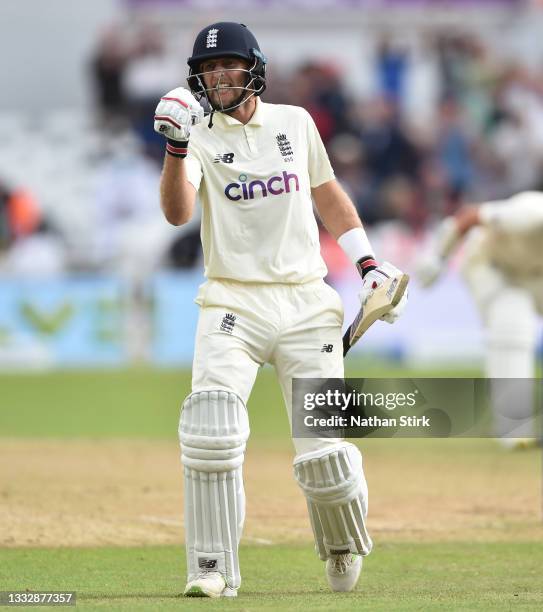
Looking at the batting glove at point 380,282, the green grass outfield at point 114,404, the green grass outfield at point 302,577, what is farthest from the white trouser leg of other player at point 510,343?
the batting glove at point 380,282

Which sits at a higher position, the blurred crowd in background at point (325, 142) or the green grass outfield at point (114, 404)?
the blurred crowd in background at point (325, 142)

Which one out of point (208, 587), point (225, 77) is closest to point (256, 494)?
point (208, 587)

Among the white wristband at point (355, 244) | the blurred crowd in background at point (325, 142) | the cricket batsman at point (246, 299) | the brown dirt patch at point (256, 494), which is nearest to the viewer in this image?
the cricket batsman at point (246, 299)

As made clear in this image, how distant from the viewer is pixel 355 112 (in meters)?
21.7

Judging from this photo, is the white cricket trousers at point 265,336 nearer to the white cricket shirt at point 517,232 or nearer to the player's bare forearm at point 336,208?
the player's bare forearm at point 336,208

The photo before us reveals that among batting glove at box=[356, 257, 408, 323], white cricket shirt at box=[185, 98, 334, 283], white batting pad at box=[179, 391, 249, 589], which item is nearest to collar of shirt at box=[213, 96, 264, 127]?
white cricket shirt at box=[185, 98, 334, 283]

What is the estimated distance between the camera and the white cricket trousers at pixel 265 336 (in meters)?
5.43

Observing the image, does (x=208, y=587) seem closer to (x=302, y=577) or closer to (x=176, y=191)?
(x=302, y=577)

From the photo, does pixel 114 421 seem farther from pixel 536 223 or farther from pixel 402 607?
pixel 402 607

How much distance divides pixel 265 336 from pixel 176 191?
704 millimetres

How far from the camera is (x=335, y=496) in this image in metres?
5.51

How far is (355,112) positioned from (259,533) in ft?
48.6

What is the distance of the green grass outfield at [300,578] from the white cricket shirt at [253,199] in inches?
52.4

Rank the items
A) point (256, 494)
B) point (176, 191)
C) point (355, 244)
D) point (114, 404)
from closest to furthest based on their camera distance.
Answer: point (176, 191) < point (355, 244) < point (256, 494) < point (114, 404)
